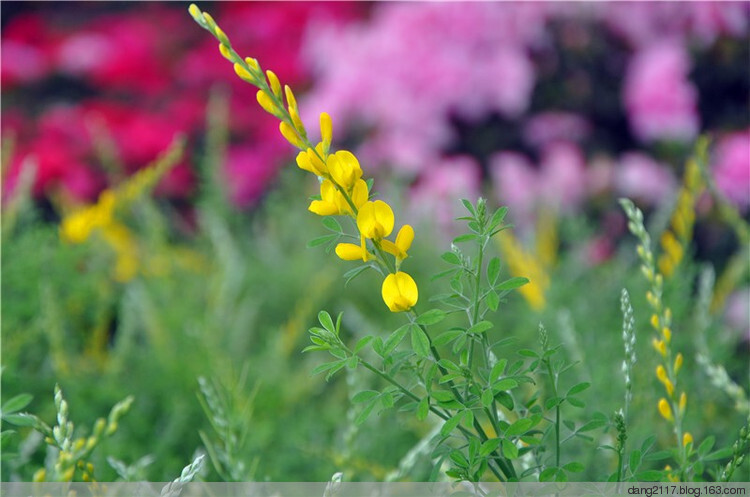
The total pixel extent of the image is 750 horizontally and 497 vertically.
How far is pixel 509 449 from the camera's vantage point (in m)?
0.58

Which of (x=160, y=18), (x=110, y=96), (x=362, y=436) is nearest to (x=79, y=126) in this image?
(x=110, y=96)

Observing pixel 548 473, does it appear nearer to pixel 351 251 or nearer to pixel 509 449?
pixel 509 449

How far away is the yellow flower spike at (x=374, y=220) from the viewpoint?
545 millimetres

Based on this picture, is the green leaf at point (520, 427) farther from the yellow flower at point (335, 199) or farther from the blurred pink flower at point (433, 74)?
the blurred pink flower at point (433, 74)

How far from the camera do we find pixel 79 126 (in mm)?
3033

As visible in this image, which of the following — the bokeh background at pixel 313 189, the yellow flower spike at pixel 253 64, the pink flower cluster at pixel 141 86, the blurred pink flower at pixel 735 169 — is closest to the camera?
the yellow flower spike at pixel 253 64

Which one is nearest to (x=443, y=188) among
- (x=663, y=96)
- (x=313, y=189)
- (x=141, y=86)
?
(x=313, y=189)

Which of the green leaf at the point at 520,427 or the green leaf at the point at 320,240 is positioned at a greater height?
the green leaf at the point at 320,240

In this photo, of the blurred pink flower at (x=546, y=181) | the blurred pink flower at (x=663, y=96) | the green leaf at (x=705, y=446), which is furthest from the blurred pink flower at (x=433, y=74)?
the green leaf at (x=705, y=446)

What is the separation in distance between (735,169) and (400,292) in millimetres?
1832

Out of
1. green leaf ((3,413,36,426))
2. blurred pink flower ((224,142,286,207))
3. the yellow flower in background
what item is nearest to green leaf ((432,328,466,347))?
green leaf ((3,413,36,426))

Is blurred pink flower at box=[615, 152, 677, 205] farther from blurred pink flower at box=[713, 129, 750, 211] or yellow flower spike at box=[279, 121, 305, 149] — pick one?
yellow flower spike at box=[279, 121, 305, 149]

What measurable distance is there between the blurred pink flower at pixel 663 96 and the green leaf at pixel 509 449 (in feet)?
6.36

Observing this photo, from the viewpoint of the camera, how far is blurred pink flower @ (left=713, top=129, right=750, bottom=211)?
6.93ft
